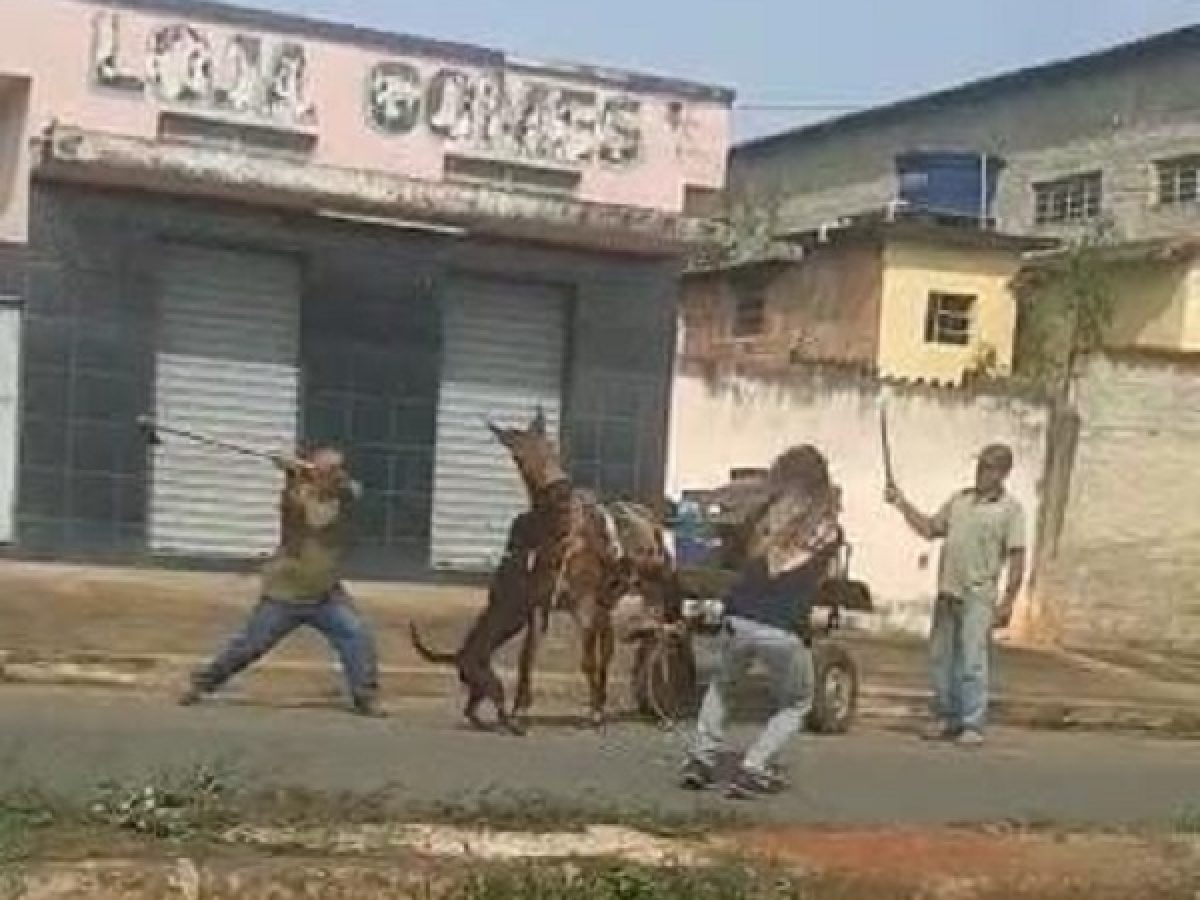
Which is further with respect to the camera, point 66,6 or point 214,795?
point 66,6

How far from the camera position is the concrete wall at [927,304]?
26594 millimetres

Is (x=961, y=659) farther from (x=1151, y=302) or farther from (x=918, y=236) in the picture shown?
(x=1151, y=302)

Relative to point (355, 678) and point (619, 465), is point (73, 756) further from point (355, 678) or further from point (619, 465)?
point (619, 465)

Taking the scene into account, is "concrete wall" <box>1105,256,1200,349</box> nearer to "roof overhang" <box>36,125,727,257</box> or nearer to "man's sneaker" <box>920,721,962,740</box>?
"roof overhang" <box>36,125,727,257</box>

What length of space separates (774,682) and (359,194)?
424 inches

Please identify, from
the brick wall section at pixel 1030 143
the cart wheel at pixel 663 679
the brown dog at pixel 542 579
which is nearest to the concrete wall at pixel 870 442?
the cart wheel at pixel 663 679

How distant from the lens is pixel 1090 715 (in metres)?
17.3

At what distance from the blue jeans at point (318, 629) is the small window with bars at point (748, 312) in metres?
15.3

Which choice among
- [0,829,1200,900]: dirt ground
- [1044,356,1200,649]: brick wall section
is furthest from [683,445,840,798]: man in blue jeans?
[1044,356,1200,649]: brick wall section

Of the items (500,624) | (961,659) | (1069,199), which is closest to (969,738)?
(961,659)

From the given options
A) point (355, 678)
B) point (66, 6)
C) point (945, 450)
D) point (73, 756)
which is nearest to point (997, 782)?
point (355, 678)

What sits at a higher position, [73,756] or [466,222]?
[466,222]

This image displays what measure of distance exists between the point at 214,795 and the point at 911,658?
462 inches

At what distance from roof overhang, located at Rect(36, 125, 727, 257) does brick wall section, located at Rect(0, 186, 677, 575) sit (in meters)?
0.36
